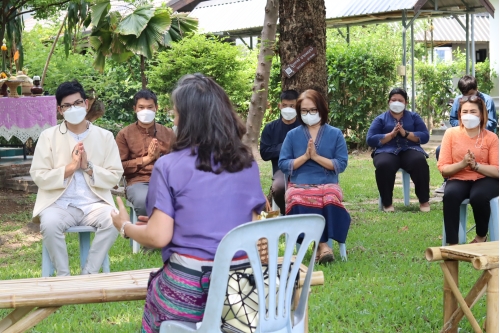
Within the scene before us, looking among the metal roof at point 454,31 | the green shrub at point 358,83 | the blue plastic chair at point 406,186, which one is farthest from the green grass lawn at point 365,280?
Answer: the metal roof at point 454,31

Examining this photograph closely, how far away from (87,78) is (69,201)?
13462 mm

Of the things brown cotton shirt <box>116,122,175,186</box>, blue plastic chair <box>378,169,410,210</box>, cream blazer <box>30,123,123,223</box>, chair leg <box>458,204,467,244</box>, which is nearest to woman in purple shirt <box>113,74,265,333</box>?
cream blazer <box>30,123,123,223</box>

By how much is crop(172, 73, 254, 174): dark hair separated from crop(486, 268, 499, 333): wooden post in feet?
5.02

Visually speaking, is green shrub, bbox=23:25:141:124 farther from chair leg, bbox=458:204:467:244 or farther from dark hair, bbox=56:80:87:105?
dark hair, bbox=56:80:87:105

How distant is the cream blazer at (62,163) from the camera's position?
5.81 m

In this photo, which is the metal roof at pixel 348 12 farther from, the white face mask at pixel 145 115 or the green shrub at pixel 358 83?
the white face mask at pixel 145 115

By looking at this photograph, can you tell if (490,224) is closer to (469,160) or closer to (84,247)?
(469,160)

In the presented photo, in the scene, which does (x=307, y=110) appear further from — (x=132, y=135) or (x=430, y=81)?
(x=430, y=81)

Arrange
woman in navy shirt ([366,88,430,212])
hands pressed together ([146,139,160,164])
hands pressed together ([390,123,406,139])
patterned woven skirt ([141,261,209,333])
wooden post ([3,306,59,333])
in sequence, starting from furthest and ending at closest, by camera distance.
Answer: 1. woman in navy shirt ([366,88,430,212])
2. hands pressed together ([390,123,406,139])
3. hands pressed together ([146,139,160,164])
4. wooden post ([3,306,59,333])
5. patterned woven skirt ([141,261,209,333])

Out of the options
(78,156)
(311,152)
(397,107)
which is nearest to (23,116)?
(78,156)

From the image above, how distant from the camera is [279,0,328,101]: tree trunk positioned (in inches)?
316

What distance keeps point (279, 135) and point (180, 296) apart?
4756 mm

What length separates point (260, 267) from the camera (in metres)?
3.09

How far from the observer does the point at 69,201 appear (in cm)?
593
